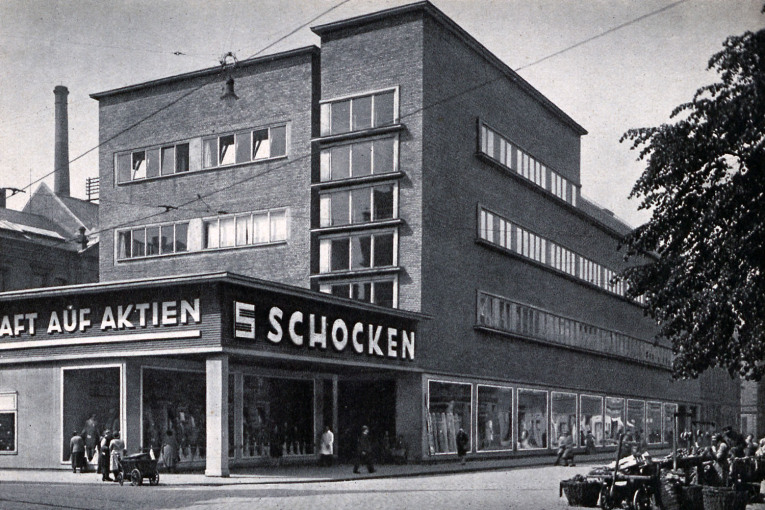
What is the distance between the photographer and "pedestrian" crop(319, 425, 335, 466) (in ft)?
120

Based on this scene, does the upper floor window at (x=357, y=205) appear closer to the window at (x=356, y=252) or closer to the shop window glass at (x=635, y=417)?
the window at (x=356, y=252)

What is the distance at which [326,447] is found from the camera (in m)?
36.6

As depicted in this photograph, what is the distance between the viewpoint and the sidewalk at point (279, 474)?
1120 inches

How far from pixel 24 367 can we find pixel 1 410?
1885mm

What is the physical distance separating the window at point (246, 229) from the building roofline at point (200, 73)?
6.56 m

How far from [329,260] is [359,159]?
4355mm

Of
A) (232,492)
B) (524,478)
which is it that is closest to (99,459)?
(232,492)

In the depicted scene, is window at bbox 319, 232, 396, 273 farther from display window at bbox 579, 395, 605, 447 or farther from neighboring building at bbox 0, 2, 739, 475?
display window at bbox 579, 395, 605, 447

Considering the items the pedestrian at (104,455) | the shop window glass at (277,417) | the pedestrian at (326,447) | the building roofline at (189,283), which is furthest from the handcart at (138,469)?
the pedestrian at (326,447)

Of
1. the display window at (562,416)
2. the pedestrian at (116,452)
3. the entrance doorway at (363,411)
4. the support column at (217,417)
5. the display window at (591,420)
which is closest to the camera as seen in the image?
the pedestrian at (116,452)

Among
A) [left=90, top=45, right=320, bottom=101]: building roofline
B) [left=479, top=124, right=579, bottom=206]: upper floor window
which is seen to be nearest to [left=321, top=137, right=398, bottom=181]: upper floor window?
[left=90, top=45, right=320, bottom=101]: building roofline

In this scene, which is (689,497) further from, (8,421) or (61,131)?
(61,131)

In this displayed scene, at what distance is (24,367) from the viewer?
34.6 metres

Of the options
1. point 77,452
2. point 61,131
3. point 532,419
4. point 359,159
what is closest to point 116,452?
point 77,452
